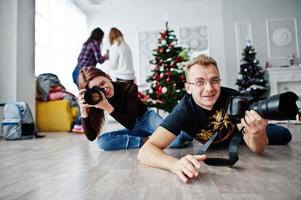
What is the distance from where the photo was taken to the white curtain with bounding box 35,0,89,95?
3.18 metres

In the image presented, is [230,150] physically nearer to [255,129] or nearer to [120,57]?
Answer: [255,129]

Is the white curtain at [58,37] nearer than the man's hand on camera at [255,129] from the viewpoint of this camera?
No

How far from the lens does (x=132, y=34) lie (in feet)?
15.4

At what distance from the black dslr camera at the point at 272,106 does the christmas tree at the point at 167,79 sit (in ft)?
5.94

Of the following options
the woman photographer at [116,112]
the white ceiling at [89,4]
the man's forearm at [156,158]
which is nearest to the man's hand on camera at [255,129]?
the man's forearm at [156,158]

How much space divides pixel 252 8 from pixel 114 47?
3058 millimetres

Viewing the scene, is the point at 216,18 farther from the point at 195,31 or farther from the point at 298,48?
the point at 298,48

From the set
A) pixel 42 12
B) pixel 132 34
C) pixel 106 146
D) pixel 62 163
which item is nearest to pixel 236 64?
pixel 132 34

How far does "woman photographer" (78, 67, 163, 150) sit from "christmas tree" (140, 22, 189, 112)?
1.16 meters

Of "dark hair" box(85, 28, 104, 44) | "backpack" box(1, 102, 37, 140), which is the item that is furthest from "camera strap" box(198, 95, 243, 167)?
"dark hair" box(85, 28, 104, 44)

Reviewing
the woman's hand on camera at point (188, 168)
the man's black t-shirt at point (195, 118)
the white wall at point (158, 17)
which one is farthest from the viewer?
the white wall at point (158, 17)

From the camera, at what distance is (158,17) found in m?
4.65

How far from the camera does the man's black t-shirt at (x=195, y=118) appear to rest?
34.5 inches

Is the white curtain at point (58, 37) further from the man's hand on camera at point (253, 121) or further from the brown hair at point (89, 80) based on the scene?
the man's hand on camera at point (253, 121)
